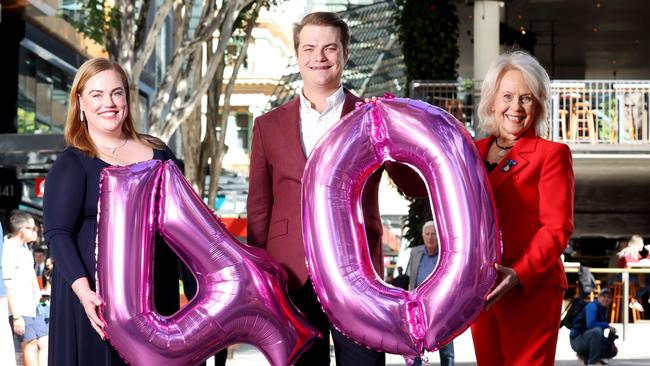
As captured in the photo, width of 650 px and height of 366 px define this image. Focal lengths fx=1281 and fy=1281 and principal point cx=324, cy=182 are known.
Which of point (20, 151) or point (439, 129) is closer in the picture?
point (439, 129)

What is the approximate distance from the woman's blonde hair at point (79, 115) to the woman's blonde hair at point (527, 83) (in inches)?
52.0

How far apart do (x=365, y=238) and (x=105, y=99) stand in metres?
1.14

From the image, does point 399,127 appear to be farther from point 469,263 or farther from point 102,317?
point 102,317

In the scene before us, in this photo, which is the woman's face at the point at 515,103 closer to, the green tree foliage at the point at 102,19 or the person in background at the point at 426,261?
the person in background at the point at 426,261

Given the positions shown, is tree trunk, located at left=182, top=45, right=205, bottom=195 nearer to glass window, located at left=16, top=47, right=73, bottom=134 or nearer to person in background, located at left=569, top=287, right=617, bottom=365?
person in background, located at left=569, top=287, right=617, bottom=365

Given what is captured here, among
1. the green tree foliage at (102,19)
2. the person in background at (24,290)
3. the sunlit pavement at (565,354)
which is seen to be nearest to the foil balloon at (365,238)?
the person in background at (24,290)

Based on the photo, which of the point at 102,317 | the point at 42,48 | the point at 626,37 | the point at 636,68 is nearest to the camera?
the point at 102,317

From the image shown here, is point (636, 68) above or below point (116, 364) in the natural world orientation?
above

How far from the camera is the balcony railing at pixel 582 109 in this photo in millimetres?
23375

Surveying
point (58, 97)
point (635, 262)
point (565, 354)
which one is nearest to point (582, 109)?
point (635, 262)

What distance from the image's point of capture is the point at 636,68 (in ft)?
122

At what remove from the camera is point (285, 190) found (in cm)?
494

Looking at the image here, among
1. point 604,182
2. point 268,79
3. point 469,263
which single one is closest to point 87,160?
point 469,263

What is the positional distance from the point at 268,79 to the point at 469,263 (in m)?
63.5
